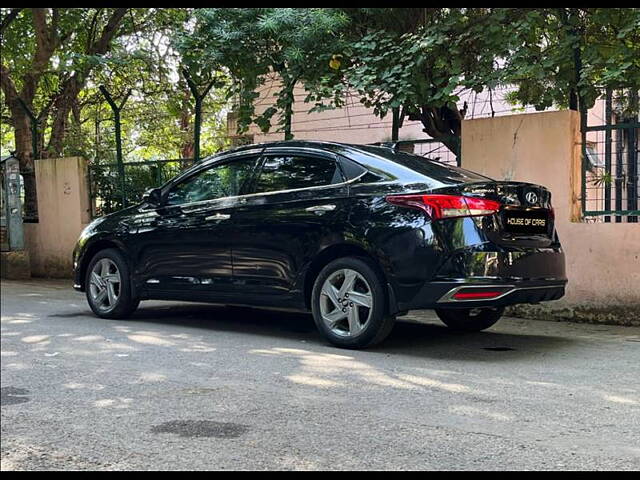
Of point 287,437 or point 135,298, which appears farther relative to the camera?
point 135,298

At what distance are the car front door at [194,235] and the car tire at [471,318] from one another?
202 cm

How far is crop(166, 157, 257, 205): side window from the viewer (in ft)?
22.5

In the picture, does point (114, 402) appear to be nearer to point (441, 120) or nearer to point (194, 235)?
point (194, 235)

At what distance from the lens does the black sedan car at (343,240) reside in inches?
218

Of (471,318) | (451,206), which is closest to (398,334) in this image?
(471,318)

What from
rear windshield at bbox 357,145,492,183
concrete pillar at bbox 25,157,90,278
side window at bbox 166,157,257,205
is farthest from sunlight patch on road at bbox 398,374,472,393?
concrete pillar at bbox 25,157,90,278

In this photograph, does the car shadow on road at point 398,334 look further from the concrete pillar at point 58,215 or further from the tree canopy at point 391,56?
the concrete pillar at point 58,215

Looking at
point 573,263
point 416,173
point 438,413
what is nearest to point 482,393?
point 438,413

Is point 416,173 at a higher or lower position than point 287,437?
higher

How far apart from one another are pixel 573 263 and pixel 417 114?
3106 millimetres

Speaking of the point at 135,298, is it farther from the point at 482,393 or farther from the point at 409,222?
the point at 482,393

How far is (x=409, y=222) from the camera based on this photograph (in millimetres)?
5594

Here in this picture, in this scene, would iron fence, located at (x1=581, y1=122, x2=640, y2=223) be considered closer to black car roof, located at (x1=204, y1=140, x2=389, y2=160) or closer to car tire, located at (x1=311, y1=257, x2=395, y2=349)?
black car roof, located at (x1=204, y1=140, x2=389, y2=160)

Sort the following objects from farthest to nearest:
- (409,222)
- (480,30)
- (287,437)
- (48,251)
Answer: (48,251) < (480,30) < (409,222) < (287,437)
